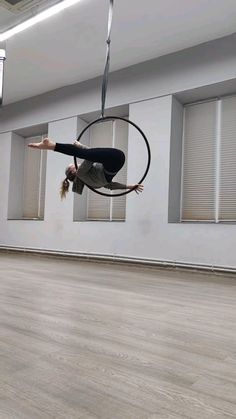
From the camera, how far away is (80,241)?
22.4ft

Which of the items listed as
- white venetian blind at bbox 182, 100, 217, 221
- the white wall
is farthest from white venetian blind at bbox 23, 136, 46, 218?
white venetian blind at bbox 182, 100, 217, 221

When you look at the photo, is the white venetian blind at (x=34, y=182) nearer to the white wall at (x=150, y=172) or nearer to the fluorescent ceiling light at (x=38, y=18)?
the white wall at (x=150, y=172)

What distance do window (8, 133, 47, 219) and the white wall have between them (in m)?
0.65

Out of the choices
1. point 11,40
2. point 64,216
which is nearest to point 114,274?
point 64,216

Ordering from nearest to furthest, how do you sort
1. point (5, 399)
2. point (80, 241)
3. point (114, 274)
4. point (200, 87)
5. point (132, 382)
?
1. point (5, 399)
2. point (132, 382)
3. point (114, 274)
4. point (200, 87)
5. point (80, 241)

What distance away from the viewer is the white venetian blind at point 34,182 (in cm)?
810

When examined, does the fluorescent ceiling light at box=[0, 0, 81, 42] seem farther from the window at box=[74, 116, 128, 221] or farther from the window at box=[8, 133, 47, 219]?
the window at box=[8, 133, 47, 219]

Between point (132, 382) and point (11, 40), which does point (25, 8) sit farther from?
point (132, 382)

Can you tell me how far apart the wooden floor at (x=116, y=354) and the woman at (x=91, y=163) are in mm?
1144

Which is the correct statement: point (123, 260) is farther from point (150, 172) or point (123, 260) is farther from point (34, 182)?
point (34, 182)

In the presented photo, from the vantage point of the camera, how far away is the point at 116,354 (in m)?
1.87

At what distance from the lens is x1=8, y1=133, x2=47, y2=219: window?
8133 mm

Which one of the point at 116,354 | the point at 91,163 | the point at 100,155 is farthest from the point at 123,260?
the point at 116,354

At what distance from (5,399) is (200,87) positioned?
5119mm
